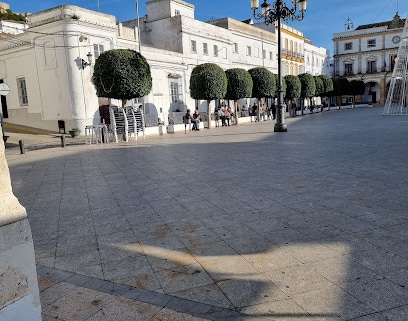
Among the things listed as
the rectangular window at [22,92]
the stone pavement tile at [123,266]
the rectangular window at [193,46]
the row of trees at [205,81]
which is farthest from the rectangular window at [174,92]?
the stone pavement tile at [123,266]

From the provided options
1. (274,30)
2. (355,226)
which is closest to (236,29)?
(274,30)

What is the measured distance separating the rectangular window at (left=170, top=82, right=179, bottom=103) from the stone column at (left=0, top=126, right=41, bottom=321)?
2612 centimetres

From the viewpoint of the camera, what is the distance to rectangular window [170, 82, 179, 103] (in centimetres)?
2792

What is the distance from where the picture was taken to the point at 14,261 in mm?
2322

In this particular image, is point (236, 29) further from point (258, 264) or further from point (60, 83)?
point (258, 264)

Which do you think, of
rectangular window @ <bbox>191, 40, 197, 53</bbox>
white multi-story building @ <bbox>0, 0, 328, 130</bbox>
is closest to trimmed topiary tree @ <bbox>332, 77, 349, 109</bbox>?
white multi-story building @ <bbox>0, 0, 328, 130</bbox>

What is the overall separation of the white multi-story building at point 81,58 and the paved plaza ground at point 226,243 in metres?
14.6

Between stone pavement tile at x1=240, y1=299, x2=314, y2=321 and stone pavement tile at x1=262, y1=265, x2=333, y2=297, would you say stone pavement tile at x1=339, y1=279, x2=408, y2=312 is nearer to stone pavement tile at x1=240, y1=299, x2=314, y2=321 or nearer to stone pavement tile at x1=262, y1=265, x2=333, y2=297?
stone pavement tile at x1=262, y1=265, x2=333, y2=297

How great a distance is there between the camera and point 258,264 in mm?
3295

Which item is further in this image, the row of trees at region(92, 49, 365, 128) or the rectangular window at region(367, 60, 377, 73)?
the rectangular window at region(367, 60, 377, 73)

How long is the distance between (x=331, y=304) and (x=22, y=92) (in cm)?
2543

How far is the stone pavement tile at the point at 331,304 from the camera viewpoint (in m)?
2.48

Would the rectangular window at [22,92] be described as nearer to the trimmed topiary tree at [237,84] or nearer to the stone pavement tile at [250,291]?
the trimmed topiary tree at [237,84]

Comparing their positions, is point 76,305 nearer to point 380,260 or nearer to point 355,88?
point 380,260
